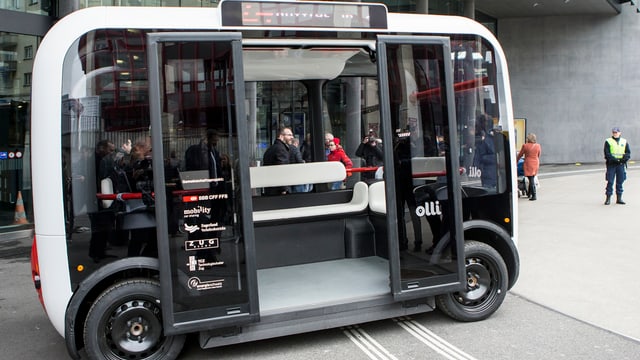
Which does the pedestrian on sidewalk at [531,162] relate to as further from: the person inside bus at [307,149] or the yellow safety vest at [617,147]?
the person inside bus at [307,149]

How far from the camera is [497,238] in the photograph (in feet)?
16.0

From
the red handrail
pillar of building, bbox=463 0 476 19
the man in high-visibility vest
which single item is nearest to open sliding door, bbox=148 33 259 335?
the red handrail

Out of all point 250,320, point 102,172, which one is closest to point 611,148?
point 250,320

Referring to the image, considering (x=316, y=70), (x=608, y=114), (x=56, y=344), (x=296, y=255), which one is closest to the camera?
(x=56, y=344)

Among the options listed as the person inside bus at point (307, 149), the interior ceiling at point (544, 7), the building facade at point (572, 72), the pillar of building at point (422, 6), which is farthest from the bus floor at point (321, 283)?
the building facade at point (572, 72)

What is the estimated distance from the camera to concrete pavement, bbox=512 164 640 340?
527cm

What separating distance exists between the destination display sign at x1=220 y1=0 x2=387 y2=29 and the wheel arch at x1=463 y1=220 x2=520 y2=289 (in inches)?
76.6

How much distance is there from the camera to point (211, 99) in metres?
3.86

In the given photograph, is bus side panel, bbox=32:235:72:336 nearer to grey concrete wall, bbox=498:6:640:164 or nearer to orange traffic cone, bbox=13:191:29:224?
orange traffic cone, bbox=13:191:29:224

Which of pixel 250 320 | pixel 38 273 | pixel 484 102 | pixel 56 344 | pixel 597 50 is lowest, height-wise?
pixel 56 344

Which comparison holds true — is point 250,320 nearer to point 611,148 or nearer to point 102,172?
point 102,172

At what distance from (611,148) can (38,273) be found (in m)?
11.2

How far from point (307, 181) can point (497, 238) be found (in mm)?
2404

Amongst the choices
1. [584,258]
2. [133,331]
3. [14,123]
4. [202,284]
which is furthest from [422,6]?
[133,331]
